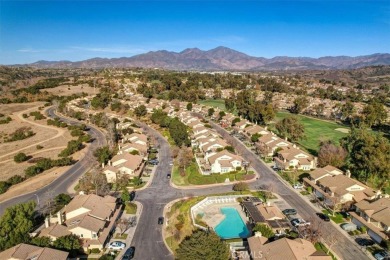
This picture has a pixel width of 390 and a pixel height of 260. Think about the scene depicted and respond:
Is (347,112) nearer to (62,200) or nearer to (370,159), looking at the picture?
(370,159)

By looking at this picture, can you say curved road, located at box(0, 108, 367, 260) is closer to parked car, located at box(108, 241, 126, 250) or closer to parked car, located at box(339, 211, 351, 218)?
parked car, located at box(108, 241, 126, 250)

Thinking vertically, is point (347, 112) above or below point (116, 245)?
above

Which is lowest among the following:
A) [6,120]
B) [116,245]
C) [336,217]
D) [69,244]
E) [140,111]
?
[6,120]

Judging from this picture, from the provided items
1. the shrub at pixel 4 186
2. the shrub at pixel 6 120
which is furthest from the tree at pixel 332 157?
the shrub at pixel 6 120

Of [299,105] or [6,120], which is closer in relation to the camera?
[6,120]

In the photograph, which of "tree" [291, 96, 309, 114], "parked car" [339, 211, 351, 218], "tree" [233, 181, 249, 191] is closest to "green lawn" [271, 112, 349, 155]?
"tree" [291, 96, 309, 114]

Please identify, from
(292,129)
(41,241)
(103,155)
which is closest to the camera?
(41,241)

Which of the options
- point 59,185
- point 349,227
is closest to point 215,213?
point 349,227
